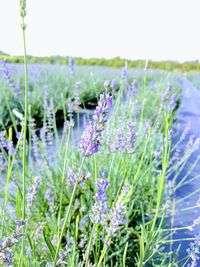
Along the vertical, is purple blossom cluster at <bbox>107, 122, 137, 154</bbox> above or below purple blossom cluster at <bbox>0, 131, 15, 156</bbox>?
above

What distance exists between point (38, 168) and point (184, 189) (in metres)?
0.99

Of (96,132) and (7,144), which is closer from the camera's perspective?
(96,132)

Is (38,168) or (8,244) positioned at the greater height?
(8,244)

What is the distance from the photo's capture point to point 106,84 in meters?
0.53

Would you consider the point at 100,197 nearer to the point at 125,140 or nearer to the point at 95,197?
the point at 95,197

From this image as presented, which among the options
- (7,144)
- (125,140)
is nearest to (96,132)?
(125,140)

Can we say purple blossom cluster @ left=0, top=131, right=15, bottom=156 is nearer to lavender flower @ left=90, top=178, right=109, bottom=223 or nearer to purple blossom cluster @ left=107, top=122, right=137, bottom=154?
purple blossom cluster @ left=107, top=122, right=137, bottom=154

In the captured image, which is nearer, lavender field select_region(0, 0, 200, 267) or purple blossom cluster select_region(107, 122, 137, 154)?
lavender field select_region(0, 0, 200, 267)

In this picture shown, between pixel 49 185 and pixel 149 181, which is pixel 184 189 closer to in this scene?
pixel 149 181

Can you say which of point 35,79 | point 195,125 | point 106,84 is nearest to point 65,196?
point 106,84

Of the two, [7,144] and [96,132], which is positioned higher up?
[96,132]

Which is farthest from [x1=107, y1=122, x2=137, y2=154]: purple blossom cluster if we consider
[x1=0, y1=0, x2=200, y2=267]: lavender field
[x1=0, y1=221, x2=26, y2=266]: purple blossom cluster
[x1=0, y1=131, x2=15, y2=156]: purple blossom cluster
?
[x1=0, y1=221, x2=26, y2=266]: purple blossom cluster

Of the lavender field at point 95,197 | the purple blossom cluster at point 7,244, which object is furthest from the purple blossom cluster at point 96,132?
the purple blossom cluster at point 7,244

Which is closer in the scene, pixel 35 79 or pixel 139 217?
pixel 139 217
